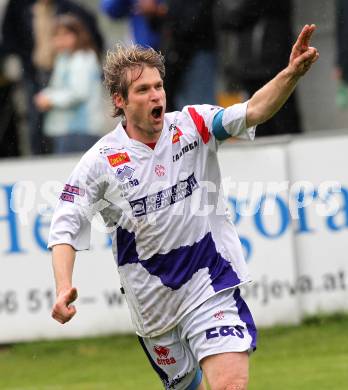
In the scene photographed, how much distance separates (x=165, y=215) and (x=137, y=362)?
3.85m

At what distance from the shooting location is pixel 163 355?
6.82 m

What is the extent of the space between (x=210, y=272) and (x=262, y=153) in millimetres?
4209

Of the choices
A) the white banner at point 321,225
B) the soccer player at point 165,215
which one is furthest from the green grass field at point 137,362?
the soccer player at point 165,215

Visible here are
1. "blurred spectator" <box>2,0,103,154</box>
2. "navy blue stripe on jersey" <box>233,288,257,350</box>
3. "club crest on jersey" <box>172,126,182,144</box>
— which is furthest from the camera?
"blurred spectator" <box>2,0,103,154</box>

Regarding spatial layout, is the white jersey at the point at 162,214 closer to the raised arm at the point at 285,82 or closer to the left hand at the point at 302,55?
the raised arm at the point at 285,82

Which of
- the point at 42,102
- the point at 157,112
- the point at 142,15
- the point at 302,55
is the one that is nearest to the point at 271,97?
the point at 302,55

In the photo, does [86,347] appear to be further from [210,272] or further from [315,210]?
[210,272]

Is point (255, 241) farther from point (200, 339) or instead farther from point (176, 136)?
point (200, 339)

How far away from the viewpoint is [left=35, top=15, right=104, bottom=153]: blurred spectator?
11547 millimetres

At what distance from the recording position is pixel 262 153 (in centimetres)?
1070

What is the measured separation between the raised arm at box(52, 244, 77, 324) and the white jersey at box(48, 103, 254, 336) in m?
0.10

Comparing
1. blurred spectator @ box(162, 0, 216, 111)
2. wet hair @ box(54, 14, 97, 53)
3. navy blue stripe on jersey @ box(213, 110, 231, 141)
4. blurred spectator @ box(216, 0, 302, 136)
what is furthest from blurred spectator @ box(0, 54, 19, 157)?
navy blue stripe on jersey @ box(213, 110, 231, 141)

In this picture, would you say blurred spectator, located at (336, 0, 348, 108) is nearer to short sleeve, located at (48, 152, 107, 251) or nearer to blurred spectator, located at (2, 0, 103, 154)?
blurred spectator, located at (2, 0, 103, 154)

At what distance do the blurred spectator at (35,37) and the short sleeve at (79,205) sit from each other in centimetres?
519
